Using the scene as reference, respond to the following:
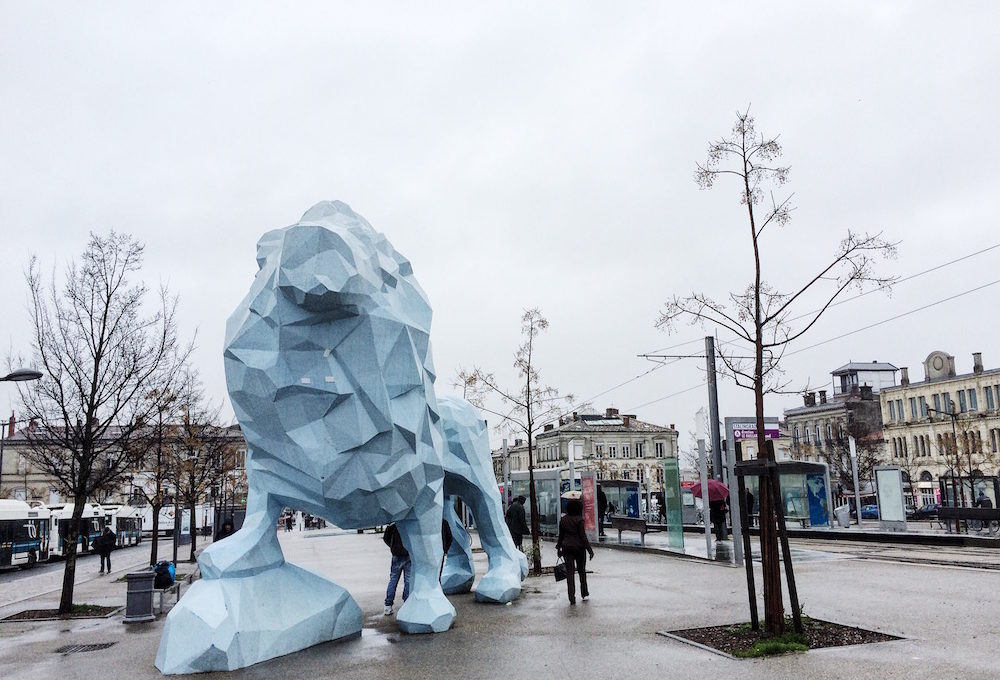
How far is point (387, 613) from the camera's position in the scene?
Answer: 421 inches

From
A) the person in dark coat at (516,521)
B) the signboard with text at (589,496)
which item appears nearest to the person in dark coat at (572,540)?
Answer: the person in dark coat at (516,521)

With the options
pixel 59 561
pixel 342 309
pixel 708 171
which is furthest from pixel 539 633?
pixel 59 561

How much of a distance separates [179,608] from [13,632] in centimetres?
526

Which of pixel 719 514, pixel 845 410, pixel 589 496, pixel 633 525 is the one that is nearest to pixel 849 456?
pixel 845 410

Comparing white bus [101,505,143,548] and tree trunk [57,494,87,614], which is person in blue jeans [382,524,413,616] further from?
white bus [101,505,143,548]

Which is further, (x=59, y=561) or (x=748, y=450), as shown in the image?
(x=748, y=450)

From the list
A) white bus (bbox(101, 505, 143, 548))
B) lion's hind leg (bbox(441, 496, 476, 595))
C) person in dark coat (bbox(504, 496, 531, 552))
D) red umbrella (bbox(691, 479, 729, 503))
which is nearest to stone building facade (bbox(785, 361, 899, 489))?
red umbrella (bbox(691, 479, 729, 503))

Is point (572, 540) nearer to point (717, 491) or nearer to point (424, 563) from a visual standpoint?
point (424, 563)

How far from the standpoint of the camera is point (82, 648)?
9.24 meters

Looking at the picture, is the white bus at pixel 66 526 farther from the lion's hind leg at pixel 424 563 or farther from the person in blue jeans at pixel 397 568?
the lion's hind leg at pixel 424 563

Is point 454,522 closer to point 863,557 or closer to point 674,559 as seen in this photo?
point 674,559

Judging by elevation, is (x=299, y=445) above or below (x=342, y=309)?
below

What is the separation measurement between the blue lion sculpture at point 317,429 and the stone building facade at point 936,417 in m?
57.8

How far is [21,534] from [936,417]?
209 feet
